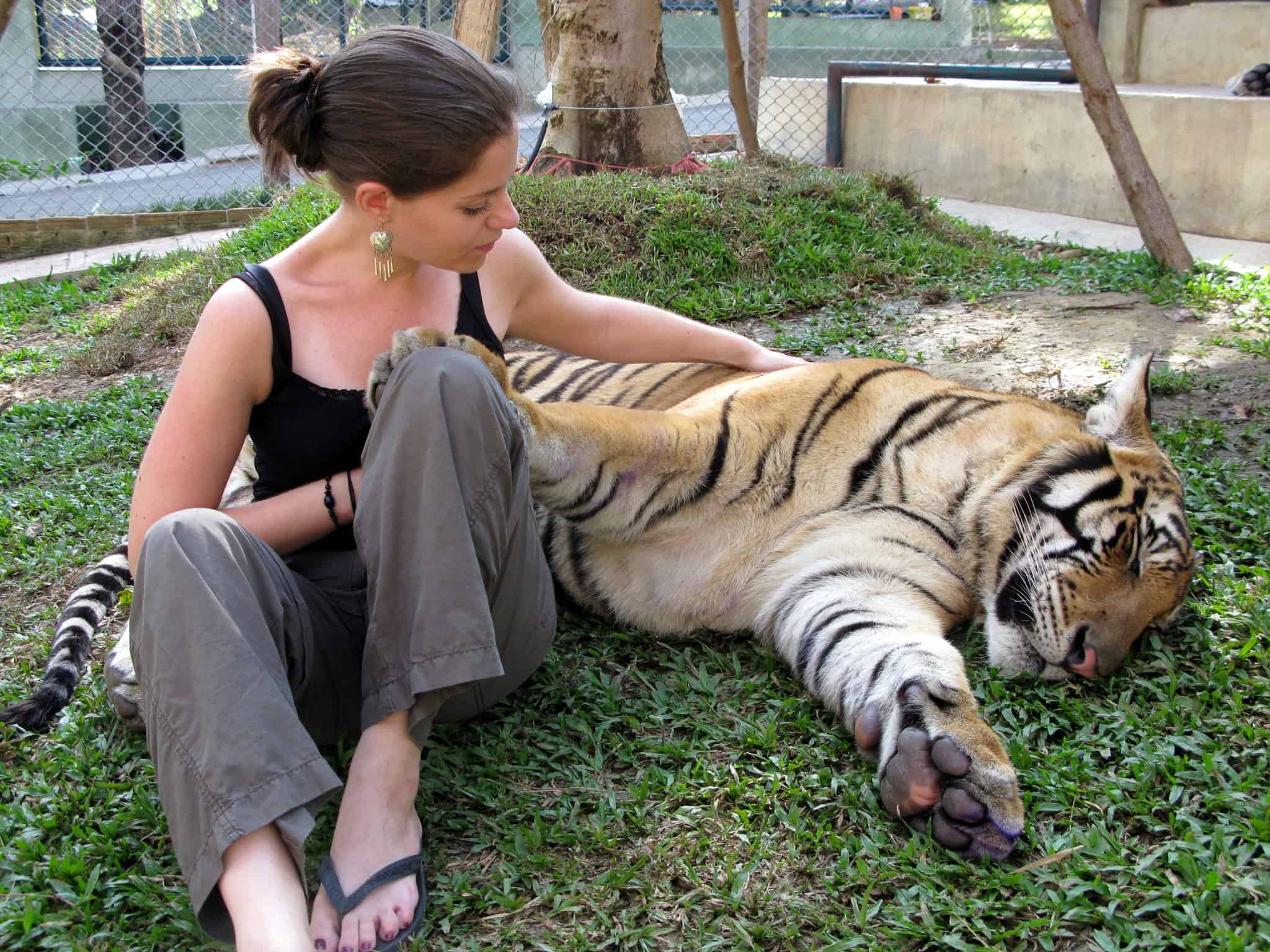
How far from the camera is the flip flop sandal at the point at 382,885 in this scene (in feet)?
5.60

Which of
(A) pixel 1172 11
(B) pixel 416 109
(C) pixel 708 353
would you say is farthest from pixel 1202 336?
(A) pixel 1172 11

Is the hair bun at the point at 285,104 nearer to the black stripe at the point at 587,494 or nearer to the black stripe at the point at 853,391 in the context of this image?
the black stripe at the point at 587,494

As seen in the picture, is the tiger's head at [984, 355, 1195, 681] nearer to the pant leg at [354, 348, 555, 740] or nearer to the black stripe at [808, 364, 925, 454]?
the black stripe at [808, 364, 925, 454]

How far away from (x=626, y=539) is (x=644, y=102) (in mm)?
4103

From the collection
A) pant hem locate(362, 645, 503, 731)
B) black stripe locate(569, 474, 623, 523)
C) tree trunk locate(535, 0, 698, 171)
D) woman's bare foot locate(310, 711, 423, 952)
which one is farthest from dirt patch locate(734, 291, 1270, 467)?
woman's bare foot locate(310, 711, 423, 952)

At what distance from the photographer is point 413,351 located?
2.03 m

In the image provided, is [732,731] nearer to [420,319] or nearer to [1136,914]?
[1136,914]

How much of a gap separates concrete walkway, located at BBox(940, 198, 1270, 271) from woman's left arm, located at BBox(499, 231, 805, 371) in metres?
3.40

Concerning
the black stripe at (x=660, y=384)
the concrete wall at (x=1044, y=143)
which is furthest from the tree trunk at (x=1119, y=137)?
the black stripe at (x=660, y=384)

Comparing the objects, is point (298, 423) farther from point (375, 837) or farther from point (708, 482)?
point (708, 482)

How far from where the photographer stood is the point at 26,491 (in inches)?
138

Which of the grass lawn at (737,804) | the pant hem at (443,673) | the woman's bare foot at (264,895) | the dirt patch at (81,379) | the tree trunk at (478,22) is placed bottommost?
the grass lawn at (737,804)

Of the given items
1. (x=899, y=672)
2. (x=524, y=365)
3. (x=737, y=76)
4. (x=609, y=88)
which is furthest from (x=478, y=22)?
(x=899, y=672)

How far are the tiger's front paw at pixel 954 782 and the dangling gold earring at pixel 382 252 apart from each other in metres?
1.36
